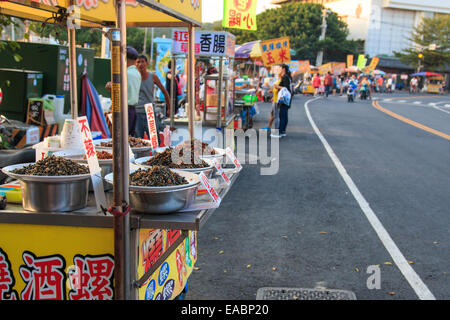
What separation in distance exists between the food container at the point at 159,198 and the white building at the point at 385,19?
2918 inches

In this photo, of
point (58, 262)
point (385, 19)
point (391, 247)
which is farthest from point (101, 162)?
point (385, 19)

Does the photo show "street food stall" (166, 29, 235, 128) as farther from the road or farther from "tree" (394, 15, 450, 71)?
"tree" (394, 15, 450, 71)

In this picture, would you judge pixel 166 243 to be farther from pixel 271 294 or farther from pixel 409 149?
pixel 409 149

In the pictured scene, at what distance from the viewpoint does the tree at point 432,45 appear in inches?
2404

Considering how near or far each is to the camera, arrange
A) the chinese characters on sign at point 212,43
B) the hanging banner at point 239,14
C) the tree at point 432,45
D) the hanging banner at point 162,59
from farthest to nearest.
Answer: the tree at point 432,45 → the hanging banner at point 162,59 → the hanging banner at point 239,14 → the chinese characters on sign at point 212,43

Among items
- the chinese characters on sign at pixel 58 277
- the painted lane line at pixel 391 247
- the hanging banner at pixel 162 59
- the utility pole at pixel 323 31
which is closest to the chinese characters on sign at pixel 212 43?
the painted lane line at pixel 391 247

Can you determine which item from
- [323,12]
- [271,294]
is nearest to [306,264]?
[271,294]

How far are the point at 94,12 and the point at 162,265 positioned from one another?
7.90 ft

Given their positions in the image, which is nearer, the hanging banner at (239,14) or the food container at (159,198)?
the food container at (159,198)

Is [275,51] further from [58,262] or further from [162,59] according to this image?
[58,262]

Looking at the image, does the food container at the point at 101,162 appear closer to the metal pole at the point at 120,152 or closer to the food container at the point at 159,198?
the food container at the point at 159,198

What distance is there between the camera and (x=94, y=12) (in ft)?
13.3

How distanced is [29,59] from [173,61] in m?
2.76

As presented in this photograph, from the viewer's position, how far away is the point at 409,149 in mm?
12008
